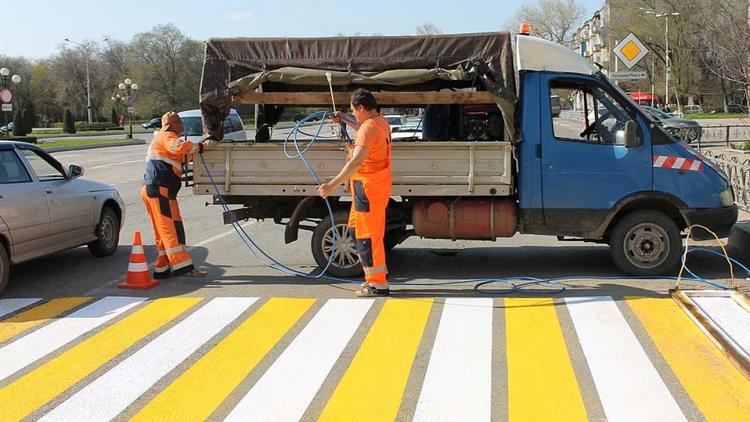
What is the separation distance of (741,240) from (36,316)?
808cm

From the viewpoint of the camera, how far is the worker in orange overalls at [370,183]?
7.11 m

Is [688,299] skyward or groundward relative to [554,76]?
groundward

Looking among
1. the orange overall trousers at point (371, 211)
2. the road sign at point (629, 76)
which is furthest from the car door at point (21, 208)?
the road sign at point (629, 76)

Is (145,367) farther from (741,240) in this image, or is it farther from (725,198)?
(741,240)

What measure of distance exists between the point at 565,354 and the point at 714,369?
1.01 metres

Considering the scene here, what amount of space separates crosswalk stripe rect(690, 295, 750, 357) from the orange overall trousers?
117 inches

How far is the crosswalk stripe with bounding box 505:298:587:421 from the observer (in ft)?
14.9

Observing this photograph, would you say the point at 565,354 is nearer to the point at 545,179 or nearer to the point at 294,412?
the point at 294,412

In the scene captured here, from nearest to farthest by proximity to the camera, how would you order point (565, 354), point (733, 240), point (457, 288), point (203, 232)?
point (565, 354)
point (457, 288)
point (733, 240)
point (203, 232)

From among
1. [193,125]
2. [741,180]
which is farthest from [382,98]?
[193,125]

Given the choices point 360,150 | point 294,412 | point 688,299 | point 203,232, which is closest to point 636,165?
point 688,299

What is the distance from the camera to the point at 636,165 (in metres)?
7.88

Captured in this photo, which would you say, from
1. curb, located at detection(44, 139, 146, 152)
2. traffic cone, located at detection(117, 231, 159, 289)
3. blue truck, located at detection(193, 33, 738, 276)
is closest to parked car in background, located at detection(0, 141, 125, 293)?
traffic cone, located at detection(117, 231, 159, 289)

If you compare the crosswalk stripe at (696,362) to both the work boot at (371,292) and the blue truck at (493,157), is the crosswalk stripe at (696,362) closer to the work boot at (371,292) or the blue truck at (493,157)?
the blue truck at (493,157)
